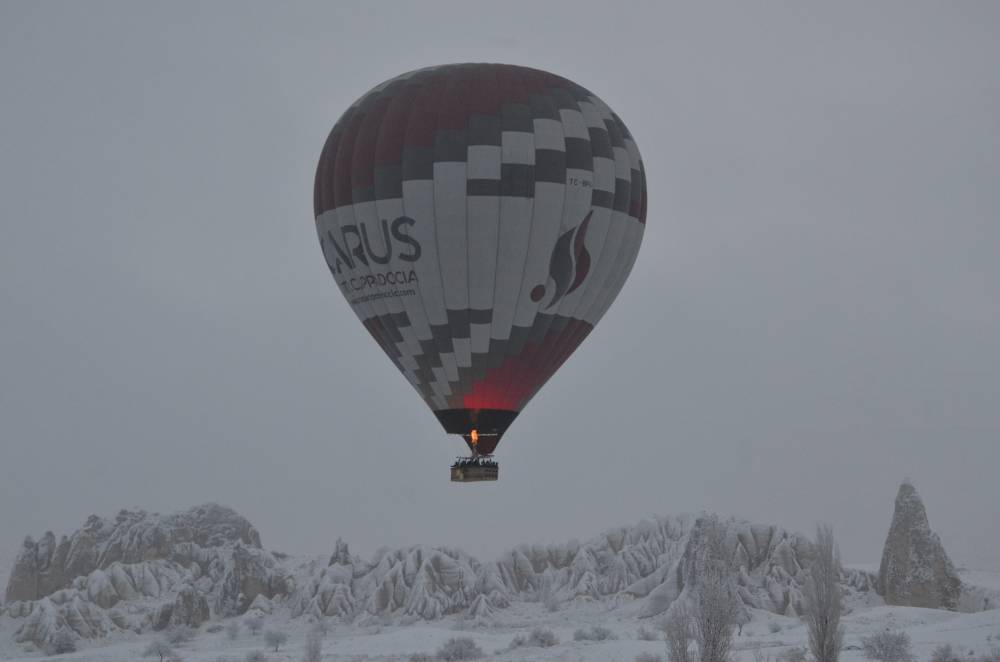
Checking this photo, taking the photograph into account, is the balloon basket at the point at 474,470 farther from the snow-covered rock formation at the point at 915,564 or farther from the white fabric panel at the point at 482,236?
the snow-covered rock formation at the point at 915,564

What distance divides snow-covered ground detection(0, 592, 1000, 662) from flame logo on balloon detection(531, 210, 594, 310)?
1036 inches

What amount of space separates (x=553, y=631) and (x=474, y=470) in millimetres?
50452

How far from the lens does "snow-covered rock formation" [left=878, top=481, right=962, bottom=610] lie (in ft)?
298

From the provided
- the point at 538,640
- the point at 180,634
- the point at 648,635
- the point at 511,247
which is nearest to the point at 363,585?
the point at 180,634

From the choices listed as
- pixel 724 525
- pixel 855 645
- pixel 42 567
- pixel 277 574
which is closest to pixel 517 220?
pixel 855 645

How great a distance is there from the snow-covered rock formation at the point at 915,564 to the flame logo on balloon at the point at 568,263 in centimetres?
5840

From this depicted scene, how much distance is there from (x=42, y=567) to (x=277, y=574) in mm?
25509

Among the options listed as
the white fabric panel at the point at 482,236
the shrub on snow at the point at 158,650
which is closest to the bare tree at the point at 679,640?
the white fabric panel at the point at 482,236

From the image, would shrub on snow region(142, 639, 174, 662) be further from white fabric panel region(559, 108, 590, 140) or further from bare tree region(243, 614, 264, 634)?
white fabric panel region(559, 108, 590, 140)

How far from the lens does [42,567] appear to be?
403 ft

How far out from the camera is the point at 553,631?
90188 mm

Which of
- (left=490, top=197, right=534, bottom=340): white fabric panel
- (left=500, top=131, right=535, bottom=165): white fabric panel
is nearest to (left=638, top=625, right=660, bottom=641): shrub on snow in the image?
(left=490, top=197, right=534, bottom=340): white fabric panel

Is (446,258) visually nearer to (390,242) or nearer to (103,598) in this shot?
(390,242)

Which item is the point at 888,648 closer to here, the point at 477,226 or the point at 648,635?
the point at 648,635
